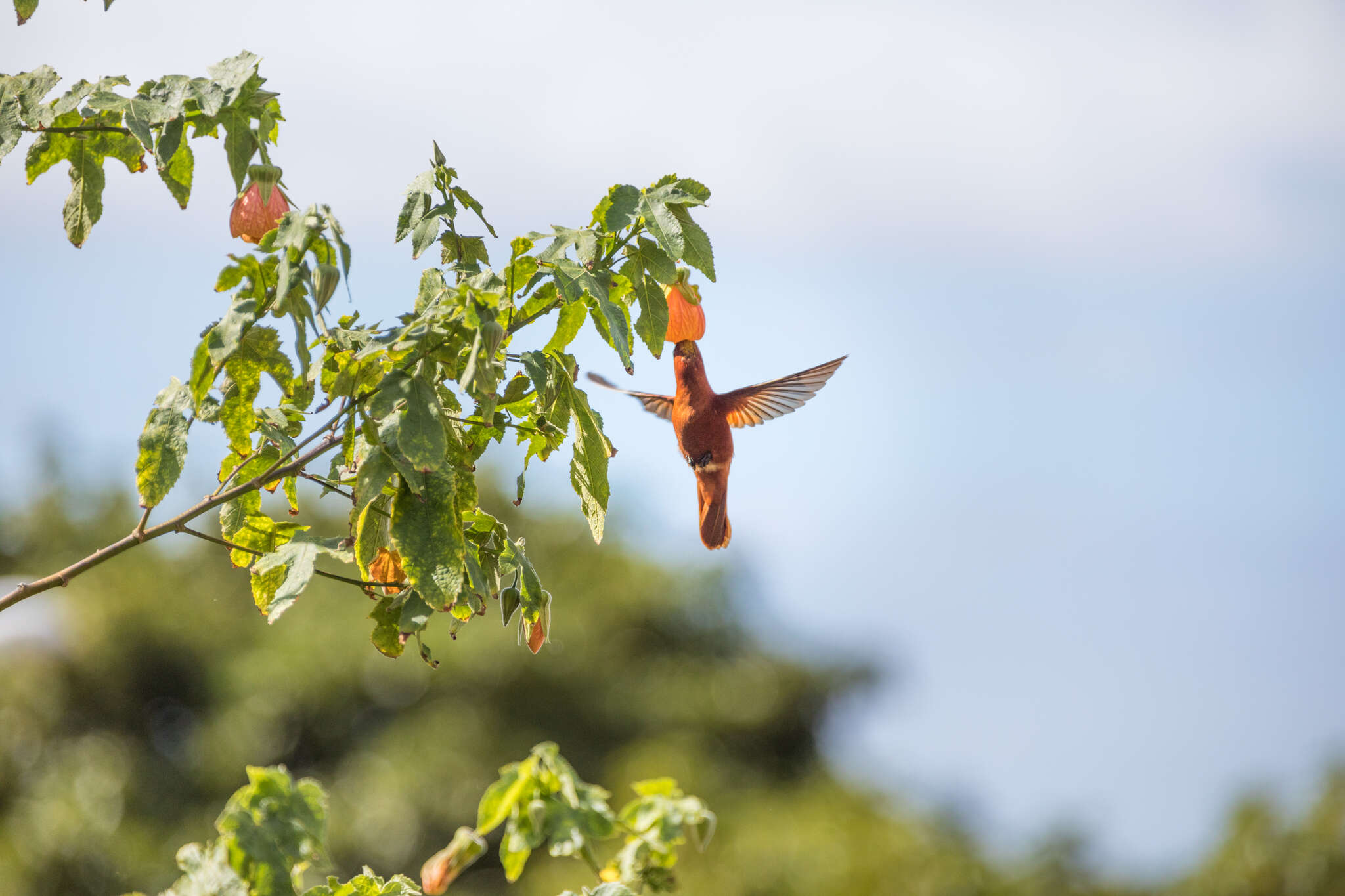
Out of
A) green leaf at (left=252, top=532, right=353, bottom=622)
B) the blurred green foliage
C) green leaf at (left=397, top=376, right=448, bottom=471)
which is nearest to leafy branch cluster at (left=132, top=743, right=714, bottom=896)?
green leaf at (left=252, top=532, right=353, bottom=622)

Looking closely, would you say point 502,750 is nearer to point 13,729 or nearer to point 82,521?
point 13,729

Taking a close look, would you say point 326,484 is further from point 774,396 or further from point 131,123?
point 774,396

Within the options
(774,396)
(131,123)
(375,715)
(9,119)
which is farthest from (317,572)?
(375,715)

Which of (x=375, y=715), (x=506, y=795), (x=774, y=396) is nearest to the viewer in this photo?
(x=506, y=795)

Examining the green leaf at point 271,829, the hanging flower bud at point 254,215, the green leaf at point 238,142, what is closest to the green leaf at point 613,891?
the green leaf at point 271,829

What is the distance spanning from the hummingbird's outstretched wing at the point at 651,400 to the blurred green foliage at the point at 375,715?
5414mm

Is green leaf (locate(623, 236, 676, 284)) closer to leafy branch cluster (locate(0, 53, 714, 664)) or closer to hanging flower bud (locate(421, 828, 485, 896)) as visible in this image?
leafy branch cluster (locate(0, 53, 714, 664))

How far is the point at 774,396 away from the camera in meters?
1.82

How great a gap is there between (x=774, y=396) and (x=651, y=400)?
0.30 m

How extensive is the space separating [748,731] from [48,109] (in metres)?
9.33

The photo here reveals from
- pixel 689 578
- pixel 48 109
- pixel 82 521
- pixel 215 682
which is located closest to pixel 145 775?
pixel 215 682

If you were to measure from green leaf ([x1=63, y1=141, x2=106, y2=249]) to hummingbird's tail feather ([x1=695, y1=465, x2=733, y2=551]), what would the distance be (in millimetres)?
922

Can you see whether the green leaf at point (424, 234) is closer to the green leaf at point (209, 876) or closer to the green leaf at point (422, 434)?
the green leaf at point (422, 434)

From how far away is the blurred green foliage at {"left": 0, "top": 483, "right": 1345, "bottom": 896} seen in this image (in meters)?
8.00
